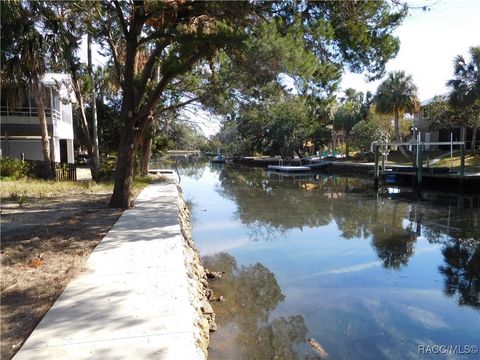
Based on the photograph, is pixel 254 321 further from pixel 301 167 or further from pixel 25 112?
pixel 301 167

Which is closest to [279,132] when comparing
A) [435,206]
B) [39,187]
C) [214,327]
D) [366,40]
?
[435,206]

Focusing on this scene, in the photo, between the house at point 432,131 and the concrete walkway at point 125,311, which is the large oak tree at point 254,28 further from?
the house at point 432,131

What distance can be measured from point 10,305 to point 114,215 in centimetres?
636

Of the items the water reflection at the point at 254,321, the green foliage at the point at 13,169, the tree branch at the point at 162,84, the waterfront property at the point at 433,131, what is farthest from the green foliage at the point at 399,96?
the water reflection at the point at 254,321

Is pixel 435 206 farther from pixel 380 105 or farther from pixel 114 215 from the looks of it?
pixel 380 105

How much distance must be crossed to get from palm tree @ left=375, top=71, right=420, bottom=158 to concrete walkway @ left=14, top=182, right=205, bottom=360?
35433mm

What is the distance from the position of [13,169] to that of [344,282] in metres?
17.5

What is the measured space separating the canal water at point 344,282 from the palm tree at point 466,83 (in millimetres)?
16142

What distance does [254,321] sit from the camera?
7.24 m

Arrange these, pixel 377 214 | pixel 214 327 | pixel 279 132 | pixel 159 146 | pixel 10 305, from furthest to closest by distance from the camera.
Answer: pixel 279 132 < pixel 159 146 < pixel 377 214 < pixel 214 327 < pixel 10 305

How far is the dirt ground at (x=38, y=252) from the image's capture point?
5.00 m

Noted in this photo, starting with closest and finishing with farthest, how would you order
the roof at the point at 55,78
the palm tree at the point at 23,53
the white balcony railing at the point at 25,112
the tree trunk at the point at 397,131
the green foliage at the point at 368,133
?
the palm tree at the point at 23,53
the white balcony railing at the point at 25,112
the roof at the point at 55,78
the tree trunk at the point at 397,131
the green foliage at the point at 368,133

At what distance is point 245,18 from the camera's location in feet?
35.0

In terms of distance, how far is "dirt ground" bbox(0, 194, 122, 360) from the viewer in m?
5.00
